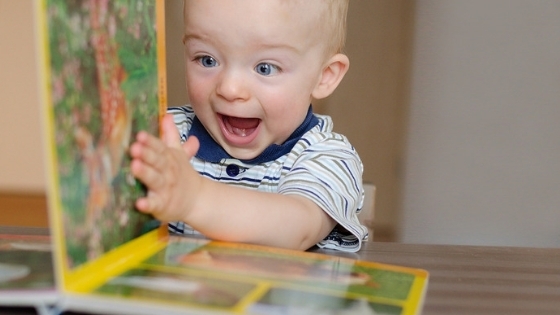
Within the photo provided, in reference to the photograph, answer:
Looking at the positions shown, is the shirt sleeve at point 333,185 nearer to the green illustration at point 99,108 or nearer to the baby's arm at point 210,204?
the baby's arm at point 210,204

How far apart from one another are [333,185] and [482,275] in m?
0.22

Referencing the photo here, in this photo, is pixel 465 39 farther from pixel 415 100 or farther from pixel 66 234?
pixel 66 234

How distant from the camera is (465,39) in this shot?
71.6 inches

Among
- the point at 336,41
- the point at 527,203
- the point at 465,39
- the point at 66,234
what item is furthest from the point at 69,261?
the point at 465,39

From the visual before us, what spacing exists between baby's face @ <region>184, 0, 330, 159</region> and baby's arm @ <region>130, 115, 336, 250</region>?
0.17 m

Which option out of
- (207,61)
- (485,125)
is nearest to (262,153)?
(207,61)

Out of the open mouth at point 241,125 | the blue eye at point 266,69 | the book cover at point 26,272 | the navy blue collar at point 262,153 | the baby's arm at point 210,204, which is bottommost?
the book cover at point 26,272

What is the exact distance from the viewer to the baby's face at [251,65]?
82 cm

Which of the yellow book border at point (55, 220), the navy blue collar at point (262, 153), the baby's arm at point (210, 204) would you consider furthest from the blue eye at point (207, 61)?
the yellow book border at point (55, 220)

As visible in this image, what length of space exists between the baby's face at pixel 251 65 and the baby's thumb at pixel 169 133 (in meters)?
0.21

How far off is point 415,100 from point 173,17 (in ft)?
2.46

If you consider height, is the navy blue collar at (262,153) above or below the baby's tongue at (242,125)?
below

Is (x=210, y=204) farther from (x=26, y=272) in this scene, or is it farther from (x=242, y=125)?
(x=242, y=125)

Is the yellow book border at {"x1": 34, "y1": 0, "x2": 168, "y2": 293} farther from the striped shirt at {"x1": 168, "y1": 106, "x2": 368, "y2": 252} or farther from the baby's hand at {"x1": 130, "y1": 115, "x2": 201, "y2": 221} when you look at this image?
the striped shirt at {"x1": 168, "y1": 106, "x2": 368, "y2": 252}
